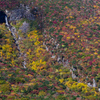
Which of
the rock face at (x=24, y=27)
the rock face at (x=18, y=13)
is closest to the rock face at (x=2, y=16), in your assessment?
the rock face at (x=18, y=13)

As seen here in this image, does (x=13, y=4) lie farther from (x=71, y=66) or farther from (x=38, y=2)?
(x=71, y=66)

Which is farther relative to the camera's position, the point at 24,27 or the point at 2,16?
the point at 2,16

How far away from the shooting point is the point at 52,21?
31469mm

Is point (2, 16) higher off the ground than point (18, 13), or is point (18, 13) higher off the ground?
point (18, 13)

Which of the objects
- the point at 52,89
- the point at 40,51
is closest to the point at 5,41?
the point at 40,51

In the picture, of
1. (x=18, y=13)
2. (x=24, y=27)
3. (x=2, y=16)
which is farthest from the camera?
(x=18, y=13)

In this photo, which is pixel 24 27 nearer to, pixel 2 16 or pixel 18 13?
pixel 18 13

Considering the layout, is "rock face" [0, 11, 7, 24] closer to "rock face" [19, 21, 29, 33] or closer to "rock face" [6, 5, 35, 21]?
"rock face" [6, 5, 35, 21]

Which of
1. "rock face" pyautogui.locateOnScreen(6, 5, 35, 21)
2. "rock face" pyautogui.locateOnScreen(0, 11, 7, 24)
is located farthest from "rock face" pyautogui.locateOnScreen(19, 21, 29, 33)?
"rock face" pyautogui.locateOnScreen(0, 11, 7, 24)

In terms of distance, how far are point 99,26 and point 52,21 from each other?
386 inches

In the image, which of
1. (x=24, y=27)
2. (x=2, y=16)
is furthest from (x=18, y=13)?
(x=24, y=27)

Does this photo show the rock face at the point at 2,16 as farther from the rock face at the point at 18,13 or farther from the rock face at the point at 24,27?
the rock face at the point at 24,27

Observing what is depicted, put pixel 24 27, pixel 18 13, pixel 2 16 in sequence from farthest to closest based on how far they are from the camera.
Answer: pixel 18 13 < pixel 2 16 < pixel 24 27

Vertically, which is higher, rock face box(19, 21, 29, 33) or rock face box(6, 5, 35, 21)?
rock face box(6, 5, 35, 21)
